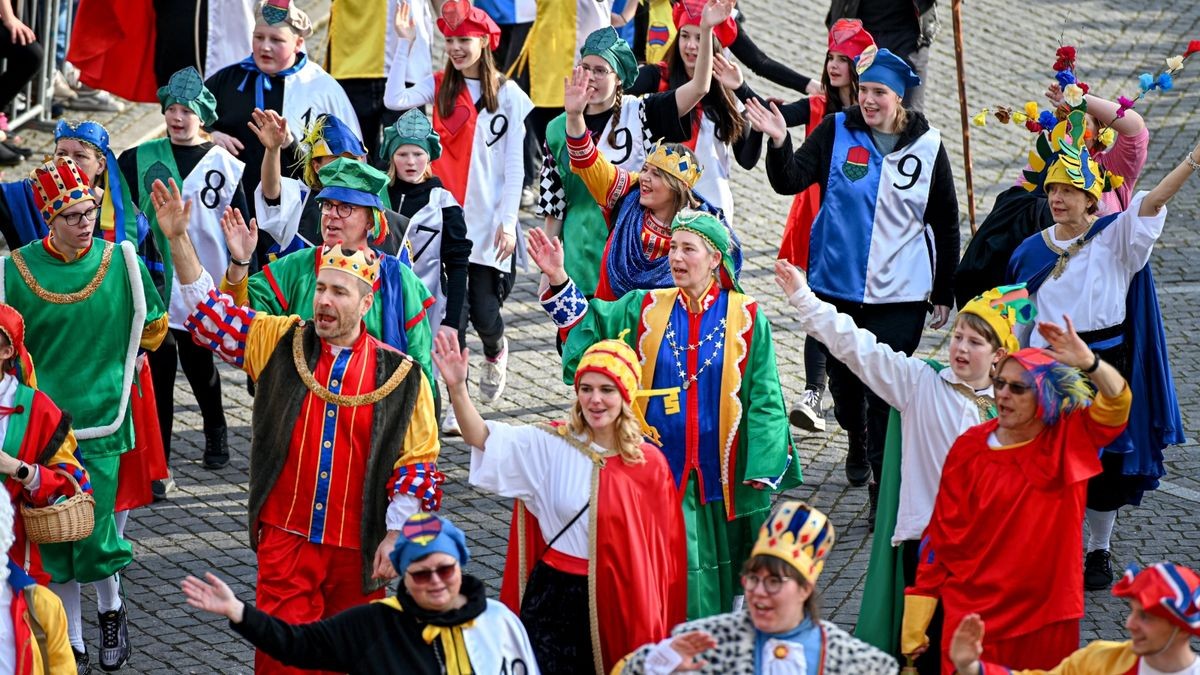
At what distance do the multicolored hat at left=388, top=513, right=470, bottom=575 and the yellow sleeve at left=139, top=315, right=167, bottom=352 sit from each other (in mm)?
2506

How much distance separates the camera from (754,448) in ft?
25.6

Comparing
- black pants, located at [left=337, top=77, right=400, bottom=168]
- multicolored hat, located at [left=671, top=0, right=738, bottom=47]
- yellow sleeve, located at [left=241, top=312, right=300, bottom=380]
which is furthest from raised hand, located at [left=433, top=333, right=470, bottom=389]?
black pants, located at [left=337, top=77, right=400, bottom=168]

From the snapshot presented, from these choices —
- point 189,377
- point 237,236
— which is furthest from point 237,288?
point 189,377

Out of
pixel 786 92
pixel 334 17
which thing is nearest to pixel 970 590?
pixel 334 17

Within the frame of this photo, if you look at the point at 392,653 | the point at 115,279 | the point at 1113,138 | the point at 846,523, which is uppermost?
the point at 1113,138

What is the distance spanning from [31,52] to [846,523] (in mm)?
6309

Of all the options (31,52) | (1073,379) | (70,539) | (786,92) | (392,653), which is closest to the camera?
(392,653)

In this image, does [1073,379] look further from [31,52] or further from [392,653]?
[31,52]

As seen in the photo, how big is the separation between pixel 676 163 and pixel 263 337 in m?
2.18

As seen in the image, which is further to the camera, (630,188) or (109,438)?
(630,188)

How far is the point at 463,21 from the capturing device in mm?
10242

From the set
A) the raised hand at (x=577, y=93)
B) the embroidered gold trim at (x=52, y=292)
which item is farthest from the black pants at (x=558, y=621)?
the raised hand at (x=577, y=93)

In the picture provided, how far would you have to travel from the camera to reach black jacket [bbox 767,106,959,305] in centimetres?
922

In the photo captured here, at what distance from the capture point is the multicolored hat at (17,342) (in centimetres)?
733
